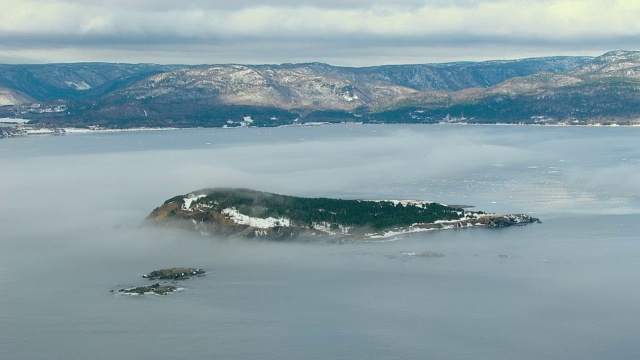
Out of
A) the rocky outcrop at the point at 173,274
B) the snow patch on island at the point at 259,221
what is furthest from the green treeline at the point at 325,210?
the rocky outcrop at the point at 173,274

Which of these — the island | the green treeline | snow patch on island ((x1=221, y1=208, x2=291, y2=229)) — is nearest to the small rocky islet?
the island

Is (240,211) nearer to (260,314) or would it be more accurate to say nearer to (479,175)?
(260,314)

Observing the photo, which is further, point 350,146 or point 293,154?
point 350,146

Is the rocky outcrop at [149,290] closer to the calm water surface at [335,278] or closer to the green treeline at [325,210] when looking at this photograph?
the calm water surface at [335,278]

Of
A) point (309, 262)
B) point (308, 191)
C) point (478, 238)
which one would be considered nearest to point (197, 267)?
point (309, 262)

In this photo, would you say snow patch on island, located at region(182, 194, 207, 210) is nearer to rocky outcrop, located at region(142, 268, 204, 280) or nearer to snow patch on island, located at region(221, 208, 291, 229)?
snow patch on island, located at region(221, 208, 291, 229)

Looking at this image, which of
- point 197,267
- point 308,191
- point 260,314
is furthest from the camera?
point 308,191

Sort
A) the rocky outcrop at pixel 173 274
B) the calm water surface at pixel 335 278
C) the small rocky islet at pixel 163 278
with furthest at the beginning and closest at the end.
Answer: the rocky outcrop at pixel 173 274 < the small rocky islet at pixel 163 278 < the calm water surface at pixel 335 278
